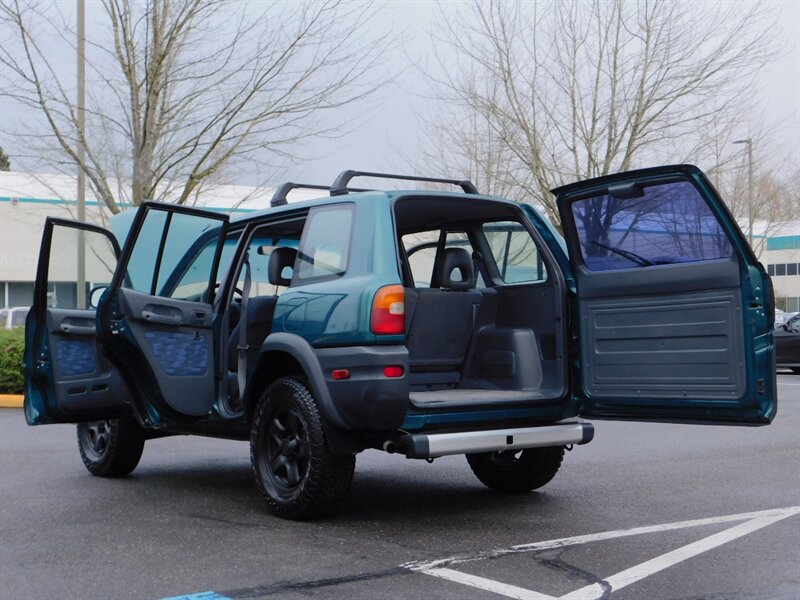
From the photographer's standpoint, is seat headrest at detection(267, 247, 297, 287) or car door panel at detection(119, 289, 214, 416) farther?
car door panel at detection(119, 289, 214, 416)


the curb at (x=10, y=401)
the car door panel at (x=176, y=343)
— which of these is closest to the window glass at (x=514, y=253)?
the car door panel at (x=176, y=343)

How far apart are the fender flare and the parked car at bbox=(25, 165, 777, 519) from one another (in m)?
0.01

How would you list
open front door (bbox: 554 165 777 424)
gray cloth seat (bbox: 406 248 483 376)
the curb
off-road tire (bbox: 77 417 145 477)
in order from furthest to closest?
the curb, off-road tire (bbox: 77 417 145 477), gray cloth seat (bbox: 406 248 483 376), open front door (bbox: 554 165 777 424)

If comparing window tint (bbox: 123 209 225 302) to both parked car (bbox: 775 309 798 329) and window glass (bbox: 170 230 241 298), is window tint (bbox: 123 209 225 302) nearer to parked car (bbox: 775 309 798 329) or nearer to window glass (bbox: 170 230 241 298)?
window glass (bbox: 170 230 241 298)

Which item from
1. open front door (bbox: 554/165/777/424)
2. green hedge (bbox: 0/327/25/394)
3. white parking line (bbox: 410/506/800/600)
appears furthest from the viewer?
green hedge (bbox: 0/327/25/394)

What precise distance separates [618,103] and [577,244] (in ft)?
49.6

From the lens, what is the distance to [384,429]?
589 cm

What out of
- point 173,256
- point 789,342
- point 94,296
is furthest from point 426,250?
point 789,342

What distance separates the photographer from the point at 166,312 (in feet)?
23.4

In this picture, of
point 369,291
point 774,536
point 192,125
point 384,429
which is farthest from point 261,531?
point 192,125

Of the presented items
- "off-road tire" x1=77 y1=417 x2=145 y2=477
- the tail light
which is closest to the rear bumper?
the tail light

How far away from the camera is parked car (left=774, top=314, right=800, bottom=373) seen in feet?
71.5

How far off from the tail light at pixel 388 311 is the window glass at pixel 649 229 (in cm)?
133

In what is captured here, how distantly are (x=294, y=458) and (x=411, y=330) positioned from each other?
118 centimetres
